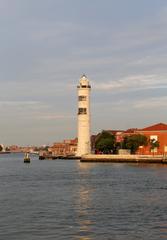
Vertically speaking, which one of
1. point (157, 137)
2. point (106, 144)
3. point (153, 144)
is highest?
point (157, 137)

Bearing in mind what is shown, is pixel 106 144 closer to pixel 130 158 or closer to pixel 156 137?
pixel 156 137

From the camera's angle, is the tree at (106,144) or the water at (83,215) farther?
the tree at (106,144)

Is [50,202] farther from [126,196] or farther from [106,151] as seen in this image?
[106,151]

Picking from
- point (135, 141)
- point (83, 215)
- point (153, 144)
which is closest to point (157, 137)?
point (153, 144)

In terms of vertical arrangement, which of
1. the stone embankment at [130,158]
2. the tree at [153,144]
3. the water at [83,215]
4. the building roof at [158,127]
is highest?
the building roof at [158,127]

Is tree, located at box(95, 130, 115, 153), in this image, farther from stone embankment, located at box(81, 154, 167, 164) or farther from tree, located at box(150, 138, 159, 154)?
stone embankment, located at box(81, 154, 167, 164)

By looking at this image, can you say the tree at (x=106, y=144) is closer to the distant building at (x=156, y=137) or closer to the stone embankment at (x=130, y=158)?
the distant building at (x=156, y=137)

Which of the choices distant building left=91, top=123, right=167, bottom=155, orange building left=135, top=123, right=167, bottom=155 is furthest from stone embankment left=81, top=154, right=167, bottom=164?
orange building left=135, top=123, right=167, bottom=155

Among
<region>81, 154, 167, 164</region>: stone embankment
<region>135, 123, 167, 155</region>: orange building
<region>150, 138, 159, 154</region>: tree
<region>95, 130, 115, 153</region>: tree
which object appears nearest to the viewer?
<region>81, 154, 167, 164</region>: stone embankment

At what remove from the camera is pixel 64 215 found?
27688 millimetres

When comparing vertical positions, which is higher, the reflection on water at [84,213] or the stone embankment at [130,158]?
the stone embankment at [130,158]

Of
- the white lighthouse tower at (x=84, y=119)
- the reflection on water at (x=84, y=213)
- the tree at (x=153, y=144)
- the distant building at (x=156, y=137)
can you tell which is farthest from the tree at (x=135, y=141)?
the reflection on water at (x=84, y=213)

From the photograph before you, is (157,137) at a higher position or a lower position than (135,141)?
higher

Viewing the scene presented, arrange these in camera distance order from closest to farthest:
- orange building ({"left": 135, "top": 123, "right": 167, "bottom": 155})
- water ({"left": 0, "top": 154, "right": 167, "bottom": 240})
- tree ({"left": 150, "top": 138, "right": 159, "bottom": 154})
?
1. water ({"left": 0, "top": 154, "right": 167, "bottom": 240})
2. tree ({"left": 150, "top": 138, "right": 159, "bottom": 154})
3. orange building ({"left": 135, "top": 123, "right": 167, "bottom": 155})
